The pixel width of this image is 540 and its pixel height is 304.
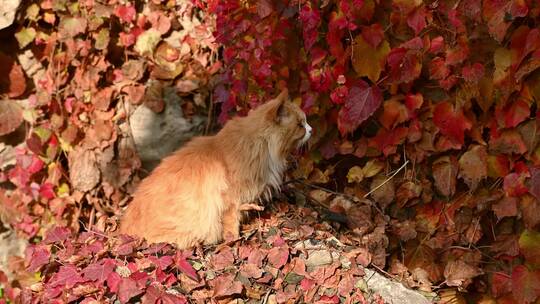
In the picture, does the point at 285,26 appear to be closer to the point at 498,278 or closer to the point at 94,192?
the point at 498,278

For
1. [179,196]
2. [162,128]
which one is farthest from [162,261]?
[162,128]

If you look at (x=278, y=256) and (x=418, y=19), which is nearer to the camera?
(x=418, y=19)

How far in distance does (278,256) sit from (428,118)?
1123 millimetres

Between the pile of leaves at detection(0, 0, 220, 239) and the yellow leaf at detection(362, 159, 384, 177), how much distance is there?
1.72m

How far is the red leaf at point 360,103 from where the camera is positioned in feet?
10.7

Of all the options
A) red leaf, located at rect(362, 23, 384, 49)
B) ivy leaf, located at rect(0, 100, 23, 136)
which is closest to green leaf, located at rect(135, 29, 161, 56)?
ivy leaf, located at rect(0, 100, 23, 136)

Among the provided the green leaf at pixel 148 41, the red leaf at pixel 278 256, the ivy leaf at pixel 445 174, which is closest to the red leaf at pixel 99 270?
the red leaf at pixel 278 256

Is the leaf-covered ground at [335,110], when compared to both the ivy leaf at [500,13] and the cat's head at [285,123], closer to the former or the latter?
the ivy leaf at [500,13]

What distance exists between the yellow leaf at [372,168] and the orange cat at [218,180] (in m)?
0.41

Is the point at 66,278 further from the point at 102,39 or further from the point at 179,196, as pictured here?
the point at 102,39

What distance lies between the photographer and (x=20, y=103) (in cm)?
482

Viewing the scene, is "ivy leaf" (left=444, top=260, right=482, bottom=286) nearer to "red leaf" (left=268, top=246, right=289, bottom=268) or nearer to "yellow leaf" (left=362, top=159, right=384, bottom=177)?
"yellow leaf" (left=362, top=159, right=384, bottom=177)

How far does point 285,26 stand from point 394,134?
0.94 meters

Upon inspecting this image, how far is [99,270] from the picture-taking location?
2.95 m
